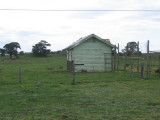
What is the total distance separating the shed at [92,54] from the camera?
98.3ft

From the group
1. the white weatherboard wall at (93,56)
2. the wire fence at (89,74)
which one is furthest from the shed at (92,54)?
the wire fence at (89,74)

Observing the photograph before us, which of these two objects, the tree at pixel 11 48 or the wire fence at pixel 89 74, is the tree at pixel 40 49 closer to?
the tree at pixel 11 48

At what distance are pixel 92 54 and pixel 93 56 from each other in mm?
252

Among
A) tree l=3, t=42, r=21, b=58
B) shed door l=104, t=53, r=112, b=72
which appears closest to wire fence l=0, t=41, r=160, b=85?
shed door l=104, t=53, r=112, b=72

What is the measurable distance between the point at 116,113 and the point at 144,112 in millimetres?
886

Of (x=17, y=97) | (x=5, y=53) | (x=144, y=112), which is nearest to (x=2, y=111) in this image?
(x=17, y=97)

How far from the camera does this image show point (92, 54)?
3025cm

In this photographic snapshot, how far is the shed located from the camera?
Answer: 30.0 metres

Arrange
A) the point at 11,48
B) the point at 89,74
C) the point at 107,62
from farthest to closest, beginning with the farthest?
the point at 11,48 < the point at 107,62 < the point at 89,74

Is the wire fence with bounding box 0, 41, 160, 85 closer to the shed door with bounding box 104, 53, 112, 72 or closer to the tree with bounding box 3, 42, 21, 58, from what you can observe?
the shed door with bounding box 104, 53, 112, 72

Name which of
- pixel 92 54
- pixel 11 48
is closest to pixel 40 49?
pixel 11 48

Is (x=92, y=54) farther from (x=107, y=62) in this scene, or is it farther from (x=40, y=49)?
(x=40, y=49)

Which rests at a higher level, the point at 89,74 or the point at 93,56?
the point at 93,56

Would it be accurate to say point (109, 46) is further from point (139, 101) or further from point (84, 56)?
point (139, 101)
